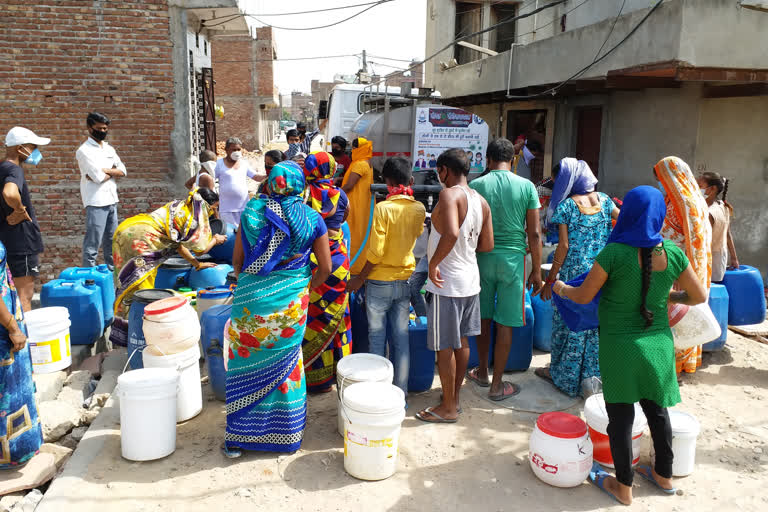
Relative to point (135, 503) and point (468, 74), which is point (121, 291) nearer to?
point (135, 503)

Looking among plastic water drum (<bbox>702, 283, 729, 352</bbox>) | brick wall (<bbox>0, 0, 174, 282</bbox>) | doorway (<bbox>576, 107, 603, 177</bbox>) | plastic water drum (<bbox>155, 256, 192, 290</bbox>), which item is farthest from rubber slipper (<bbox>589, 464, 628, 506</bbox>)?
doorway (<bbox>576, 107, 603, 177</bbox>)

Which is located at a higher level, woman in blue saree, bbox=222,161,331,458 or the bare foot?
woman in blue saree, bbox=222,161,331,458

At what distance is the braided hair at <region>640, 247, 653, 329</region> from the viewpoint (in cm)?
295

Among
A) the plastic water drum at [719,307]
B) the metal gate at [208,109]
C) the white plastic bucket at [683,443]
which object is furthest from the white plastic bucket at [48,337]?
the metal gate at [208,109]

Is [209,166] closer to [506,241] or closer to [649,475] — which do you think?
[506,241]

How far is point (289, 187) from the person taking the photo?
11.2 ft

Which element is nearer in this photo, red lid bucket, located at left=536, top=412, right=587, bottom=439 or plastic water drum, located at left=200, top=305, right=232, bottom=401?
red lid bucket, located at left=536, top=412, right=587, bottom=439

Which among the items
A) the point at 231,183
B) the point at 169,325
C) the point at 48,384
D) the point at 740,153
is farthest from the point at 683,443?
the point at 740,153

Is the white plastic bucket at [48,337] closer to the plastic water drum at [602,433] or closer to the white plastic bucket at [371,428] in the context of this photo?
the white plastic bucket at [371,428]

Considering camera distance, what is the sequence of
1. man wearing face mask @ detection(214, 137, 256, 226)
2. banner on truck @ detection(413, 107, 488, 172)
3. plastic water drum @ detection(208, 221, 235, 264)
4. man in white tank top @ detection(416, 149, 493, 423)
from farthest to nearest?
banner on truck @ detection(413, 107, 488, 172), man wearing face mask @ detection(214, 137, 256, 226), plastic water drum @ detection(208, 221, 235, 264), man in white tank top @ detection(416, 149, 493, 423)

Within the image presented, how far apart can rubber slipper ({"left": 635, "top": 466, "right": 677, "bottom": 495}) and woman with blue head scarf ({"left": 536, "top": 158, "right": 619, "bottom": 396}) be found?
3.35ft

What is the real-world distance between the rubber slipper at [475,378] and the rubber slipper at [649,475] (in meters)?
1.37

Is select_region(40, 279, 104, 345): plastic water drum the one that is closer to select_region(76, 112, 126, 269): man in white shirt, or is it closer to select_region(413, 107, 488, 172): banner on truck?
select_region(76, 112, 126, 269): man in white shirt

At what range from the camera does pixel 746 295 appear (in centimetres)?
549
